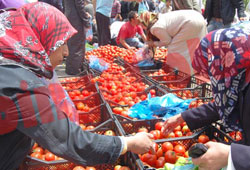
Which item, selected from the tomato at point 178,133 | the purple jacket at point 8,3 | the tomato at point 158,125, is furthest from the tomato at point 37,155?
the purple jacket at point 8,3

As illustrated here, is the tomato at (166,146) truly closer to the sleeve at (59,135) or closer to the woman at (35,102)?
the woman at (35,102)

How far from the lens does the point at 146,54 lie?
4.55m

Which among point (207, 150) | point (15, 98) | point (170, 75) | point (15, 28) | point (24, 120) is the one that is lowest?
point (170, 75)

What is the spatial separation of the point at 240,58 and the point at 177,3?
13.3ft

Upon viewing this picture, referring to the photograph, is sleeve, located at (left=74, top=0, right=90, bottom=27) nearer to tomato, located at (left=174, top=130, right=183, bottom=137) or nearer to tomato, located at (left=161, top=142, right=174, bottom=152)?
tomato, located at (left=174, top=130, right=183, bottom=137)

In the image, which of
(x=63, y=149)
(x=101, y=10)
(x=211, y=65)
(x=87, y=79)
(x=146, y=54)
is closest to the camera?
(x=63, y=149)

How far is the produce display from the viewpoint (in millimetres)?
1731

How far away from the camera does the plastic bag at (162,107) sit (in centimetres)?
242

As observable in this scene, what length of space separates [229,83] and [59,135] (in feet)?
3.38

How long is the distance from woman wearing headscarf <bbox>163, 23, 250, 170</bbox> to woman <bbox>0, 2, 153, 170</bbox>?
45 centimetres

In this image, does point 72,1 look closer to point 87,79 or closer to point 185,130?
point 87,79

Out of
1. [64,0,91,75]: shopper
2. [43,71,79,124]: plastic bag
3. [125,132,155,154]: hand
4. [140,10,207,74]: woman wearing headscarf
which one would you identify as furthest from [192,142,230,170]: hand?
[64,0,91,75]: shopper

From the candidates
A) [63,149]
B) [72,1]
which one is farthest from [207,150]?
[72,1]

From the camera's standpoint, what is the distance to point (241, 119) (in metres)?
1.45
